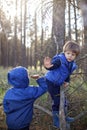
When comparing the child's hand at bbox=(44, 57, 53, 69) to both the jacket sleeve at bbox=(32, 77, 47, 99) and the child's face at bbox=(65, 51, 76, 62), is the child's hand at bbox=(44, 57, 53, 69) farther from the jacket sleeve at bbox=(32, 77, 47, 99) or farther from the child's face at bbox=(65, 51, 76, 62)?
the jacket sleeve at bbox=(32, 77, 47, 99)

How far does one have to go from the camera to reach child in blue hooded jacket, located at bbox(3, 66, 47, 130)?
458 cm

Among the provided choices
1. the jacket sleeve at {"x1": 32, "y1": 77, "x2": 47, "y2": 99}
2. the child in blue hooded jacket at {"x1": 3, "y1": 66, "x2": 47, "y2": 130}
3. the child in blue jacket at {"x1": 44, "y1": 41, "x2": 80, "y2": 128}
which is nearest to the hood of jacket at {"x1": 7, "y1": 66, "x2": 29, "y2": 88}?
the child in blue hooded jacket at {"x1": 3, "y1": 66, "x2": 47, "y2": 130}

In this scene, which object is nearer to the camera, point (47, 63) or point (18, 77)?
point (47, 63)

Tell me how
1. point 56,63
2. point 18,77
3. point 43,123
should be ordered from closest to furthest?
point 56,63 → point 18,77 → point 43,123

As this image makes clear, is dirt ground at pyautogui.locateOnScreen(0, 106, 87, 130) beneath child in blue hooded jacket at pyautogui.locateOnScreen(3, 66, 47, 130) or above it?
beneath

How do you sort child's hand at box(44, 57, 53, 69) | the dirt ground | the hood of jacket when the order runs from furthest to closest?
the dirt ground, the hood of jacket, child's hand at box(44, 57, 53, 69)

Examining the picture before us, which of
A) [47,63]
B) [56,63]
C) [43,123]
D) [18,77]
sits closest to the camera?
[47,63]

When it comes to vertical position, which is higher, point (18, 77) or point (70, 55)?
point (70, 55)

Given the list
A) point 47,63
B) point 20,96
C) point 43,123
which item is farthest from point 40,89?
point 43,123

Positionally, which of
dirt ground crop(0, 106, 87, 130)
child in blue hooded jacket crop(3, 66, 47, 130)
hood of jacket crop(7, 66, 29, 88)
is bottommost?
dirt ground crop(0, 106, 87, 130)

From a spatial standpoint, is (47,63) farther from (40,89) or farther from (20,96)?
(20,96)

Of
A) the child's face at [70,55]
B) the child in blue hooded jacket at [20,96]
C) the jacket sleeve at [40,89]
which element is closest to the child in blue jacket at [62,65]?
the child's face at [70,55]

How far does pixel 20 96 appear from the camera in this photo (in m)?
4.63

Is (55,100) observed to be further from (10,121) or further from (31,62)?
(31,62)
